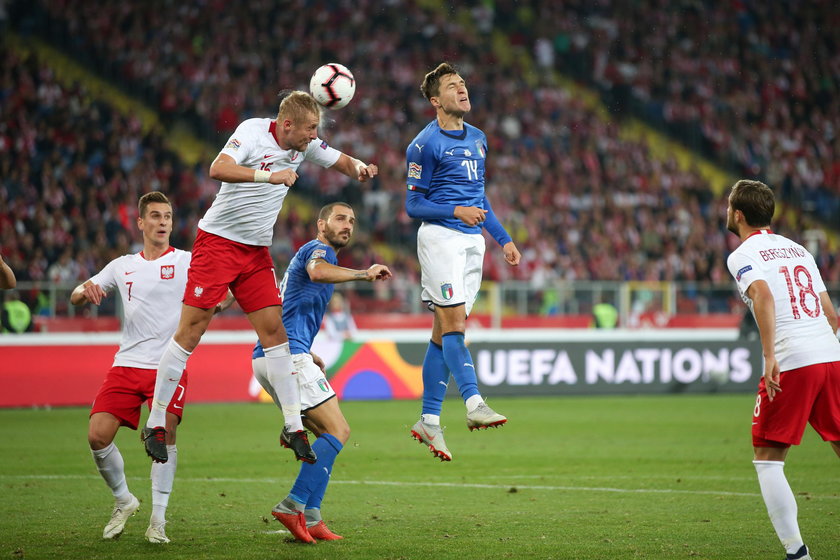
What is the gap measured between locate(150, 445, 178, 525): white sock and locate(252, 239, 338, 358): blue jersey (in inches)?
37.7

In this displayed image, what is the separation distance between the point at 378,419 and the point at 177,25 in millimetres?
16976

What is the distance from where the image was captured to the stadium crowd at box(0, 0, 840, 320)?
24.3 meters

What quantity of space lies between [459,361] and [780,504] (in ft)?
8.33

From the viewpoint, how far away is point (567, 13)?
116ft

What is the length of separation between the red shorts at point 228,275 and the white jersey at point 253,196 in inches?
3.0

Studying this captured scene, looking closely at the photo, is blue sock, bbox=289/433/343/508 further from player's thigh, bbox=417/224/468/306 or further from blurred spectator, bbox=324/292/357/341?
blurred spectator, bbox=324/292/357/341

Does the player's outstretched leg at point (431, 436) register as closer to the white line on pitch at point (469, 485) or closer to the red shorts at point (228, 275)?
the red shorts at point (228, 275)

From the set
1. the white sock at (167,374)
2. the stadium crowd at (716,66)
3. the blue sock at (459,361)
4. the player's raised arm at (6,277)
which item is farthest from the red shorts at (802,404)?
the stadium crowd at (716,66)

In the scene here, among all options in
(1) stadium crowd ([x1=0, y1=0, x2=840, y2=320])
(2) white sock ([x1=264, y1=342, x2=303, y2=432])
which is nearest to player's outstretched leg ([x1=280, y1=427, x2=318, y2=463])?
(2) white sock ([x1=264, y1=342, x2=303, y2=432])

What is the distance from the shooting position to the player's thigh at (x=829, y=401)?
637 centimetres

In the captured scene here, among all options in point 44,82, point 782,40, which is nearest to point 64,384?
point 44,82

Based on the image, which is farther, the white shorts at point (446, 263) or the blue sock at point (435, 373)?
the blue sock at point (435, 373)

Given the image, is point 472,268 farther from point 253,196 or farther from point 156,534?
point 156,534

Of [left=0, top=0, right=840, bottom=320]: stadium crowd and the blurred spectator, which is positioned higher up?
[left=0, top=0, right=840, bottom=320]: stadium crowd
